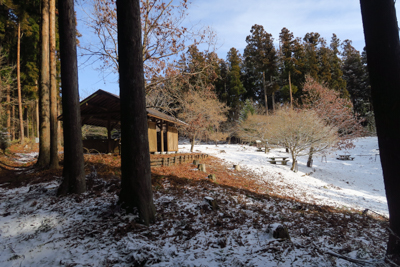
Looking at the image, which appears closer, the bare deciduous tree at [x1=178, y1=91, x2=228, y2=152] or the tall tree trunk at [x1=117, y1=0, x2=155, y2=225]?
the tall tree trunk at [x1=117, y1=0, x2=155, y2=225]

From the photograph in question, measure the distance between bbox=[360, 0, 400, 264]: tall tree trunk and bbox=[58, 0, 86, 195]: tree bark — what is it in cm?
549

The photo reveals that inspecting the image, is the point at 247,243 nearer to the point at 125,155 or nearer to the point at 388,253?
the point at 388,253

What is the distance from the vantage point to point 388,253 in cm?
248

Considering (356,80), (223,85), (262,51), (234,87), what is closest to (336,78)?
(356,80)

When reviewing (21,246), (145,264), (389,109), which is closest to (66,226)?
(21,246)

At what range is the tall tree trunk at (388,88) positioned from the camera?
7.75 ft

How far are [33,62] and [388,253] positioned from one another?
921 inches

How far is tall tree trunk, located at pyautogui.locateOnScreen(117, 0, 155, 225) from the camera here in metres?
3.27

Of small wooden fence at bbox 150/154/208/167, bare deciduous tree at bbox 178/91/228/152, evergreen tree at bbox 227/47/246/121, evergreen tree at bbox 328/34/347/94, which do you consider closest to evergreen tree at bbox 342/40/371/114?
evergreen tree at bbox 328/34/347/94

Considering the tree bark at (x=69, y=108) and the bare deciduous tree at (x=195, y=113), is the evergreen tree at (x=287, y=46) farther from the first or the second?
the tree bark at (x=69, y=108)

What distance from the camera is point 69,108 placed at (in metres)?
4.57

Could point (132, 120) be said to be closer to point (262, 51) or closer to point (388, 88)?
point (388, 88)

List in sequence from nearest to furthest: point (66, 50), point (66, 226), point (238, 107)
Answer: point (66, 226), point (66, 50), point (238, 107)

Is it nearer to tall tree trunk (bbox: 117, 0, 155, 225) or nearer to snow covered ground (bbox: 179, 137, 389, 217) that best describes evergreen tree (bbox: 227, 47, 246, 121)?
snow covered ground (bbox: 179, 137, 389, 217)
